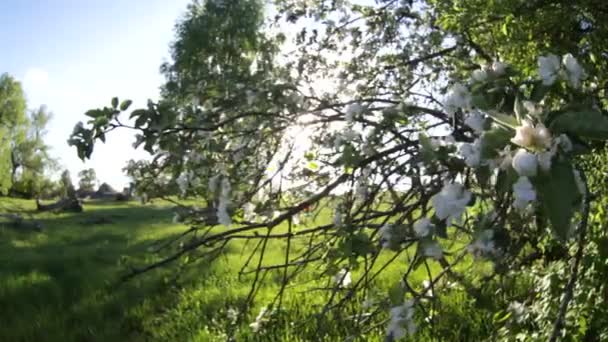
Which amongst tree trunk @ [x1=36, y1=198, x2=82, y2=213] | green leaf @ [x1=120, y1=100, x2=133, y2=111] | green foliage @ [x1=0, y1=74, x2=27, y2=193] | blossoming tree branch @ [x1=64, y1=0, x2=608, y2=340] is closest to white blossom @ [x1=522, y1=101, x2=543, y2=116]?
blossoming tree branch @ [x1=64, y1=0, x2=608, y2=340]

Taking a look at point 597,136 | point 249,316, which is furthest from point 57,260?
point 597,136

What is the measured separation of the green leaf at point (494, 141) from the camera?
3.08 ft

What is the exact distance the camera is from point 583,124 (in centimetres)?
88

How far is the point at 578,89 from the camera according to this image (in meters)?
1.37

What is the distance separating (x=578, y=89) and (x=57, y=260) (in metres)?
8.76

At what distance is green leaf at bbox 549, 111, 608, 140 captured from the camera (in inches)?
34.3

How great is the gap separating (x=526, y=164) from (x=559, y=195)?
0.06 metres

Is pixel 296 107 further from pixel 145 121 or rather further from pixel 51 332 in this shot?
pixel 51 332

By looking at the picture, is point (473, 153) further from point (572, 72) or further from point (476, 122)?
point (572, 72)

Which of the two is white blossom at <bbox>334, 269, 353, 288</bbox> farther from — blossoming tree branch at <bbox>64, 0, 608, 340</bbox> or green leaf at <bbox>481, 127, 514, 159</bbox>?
green leaf at <bbox>481, 127, 514, 159</bbox>

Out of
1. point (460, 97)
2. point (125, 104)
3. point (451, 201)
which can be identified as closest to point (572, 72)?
point (460, 97)

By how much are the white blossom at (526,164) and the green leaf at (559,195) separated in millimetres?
19

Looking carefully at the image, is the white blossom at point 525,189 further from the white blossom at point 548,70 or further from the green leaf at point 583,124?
the white blossom at point 548,70

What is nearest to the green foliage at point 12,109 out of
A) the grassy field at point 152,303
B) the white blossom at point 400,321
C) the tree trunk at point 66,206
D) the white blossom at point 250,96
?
the tree trunk at point 66,206
